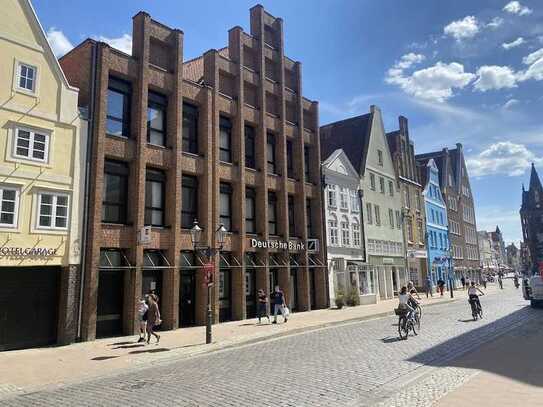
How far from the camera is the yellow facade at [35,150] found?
1581 centimetres

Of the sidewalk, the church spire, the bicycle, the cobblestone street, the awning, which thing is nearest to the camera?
the cobblestone street

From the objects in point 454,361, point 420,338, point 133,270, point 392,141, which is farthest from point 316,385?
point 392,141

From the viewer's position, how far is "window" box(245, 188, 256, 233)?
85.7 ft

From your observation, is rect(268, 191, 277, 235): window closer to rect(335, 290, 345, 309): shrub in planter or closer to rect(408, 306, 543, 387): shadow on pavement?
rect(335, 290, 345, 309): shrub in planter

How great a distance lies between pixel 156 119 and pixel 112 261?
7.31 m

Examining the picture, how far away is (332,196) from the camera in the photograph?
33.4 meters

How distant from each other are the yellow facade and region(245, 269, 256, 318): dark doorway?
1034 centimetres

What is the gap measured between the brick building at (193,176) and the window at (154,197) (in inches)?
2.3

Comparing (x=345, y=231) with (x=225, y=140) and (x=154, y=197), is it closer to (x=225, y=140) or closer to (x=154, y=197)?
(x=225, y=140)

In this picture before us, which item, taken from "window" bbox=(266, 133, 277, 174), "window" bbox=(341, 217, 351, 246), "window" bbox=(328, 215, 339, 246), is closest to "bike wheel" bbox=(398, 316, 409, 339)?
"window" bbox=(266, 133, 277, 174)

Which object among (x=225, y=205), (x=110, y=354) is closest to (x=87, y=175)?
(x=110, y=354)

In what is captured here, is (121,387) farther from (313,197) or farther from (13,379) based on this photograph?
(313,197)

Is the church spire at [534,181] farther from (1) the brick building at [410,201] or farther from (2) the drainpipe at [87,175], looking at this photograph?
(2) the drainpipe at [87,175]

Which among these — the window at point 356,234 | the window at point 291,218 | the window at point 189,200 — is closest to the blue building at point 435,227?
the window at point 356,234
